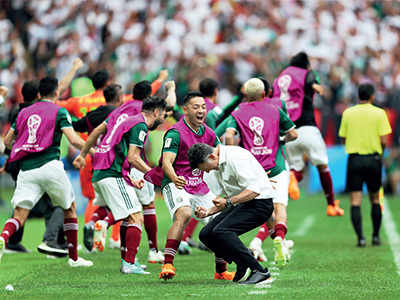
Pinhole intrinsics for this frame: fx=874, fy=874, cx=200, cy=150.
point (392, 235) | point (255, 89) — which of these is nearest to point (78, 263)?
point (255, 89)

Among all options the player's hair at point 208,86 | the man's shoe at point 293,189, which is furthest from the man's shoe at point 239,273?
the player's hair at point 208,86

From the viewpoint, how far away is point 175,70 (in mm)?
23859

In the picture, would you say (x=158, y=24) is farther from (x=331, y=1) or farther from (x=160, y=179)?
(x=160, y=179)

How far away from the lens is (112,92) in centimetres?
1144

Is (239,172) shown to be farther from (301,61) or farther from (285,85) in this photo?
(301,61)

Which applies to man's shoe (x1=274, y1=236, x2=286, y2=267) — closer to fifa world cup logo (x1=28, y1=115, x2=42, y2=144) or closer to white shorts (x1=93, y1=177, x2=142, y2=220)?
white shorts (x1=93, y1=177, x2=142, y2=220)

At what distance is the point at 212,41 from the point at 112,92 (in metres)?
13.1

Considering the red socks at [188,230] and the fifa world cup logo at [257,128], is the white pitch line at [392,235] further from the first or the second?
the red socks at [188,230]

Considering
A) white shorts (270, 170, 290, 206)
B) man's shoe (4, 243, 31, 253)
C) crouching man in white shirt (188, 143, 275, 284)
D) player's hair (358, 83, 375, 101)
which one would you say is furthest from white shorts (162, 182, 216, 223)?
player's hair (358, 83, 375, 101)

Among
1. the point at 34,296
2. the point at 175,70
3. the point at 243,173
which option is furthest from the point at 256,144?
the point at 175,70

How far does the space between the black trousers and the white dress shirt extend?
26 cm

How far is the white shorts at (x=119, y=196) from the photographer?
10133mm

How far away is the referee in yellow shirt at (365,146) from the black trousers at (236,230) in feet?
16.6

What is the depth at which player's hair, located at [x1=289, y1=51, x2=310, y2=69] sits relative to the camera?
510 inches
